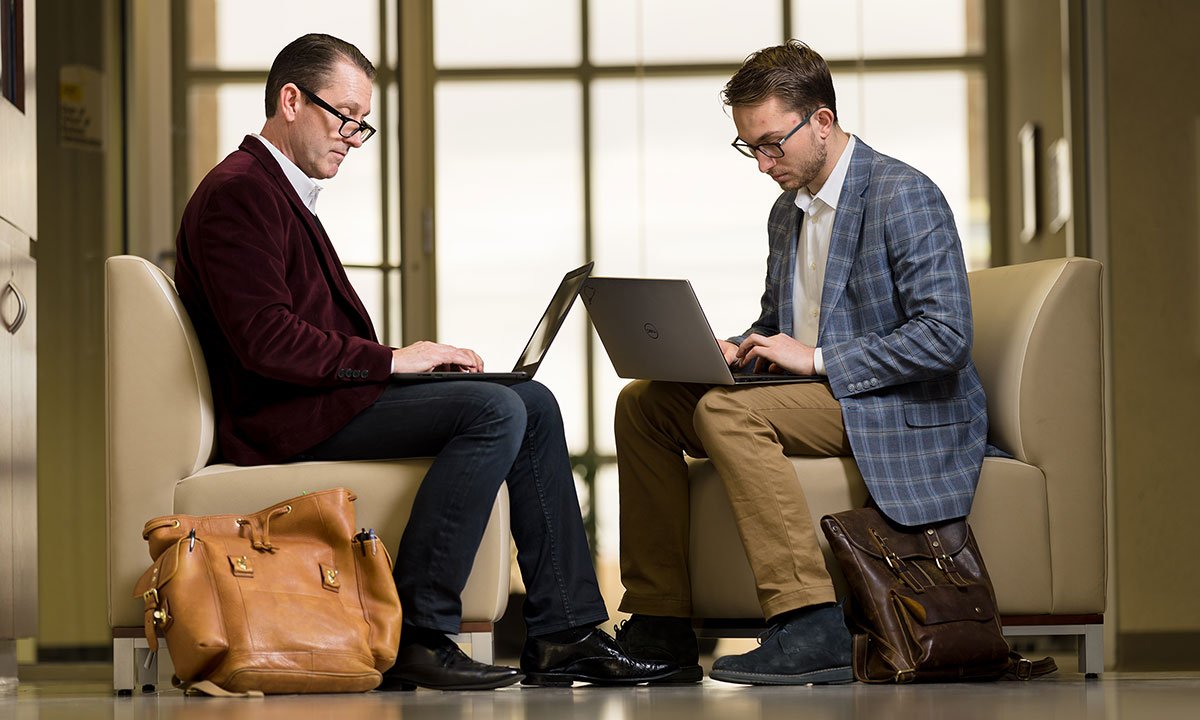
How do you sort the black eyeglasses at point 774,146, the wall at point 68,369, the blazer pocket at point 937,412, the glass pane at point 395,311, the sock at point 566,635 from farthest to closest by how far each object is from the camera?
the glass pane at point 395,311 < the wall at point 68,369 < the black eyeglasses at point 774,146 < the blazer pocket at point 937,412 < the sock at point 566,635

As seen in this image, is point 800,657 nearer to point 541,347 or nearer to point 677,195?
point 541,347

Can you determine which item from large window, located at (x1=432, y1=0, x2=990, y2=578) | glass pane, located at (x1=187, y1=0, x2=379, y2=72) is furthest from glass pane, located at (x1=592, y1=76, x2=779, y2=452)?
glass pane, located at (x1=187, y1=0, x2=379, y2=72)

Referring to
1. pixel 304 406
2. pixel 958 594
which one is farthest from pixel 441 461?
pixel 958 594

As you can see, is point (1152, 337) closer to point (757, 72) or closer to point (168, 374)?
point (757, 72)

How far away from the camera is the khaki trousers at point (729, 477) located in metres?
2.29

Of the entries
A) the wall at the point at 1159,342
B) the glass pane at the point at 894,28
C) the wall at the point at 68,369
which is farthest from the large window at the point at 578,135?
the wall at the point at 1159,342

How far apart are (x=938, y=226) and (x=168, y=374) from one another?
133cm

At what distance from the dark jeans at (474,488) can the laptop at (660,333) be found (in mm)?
209

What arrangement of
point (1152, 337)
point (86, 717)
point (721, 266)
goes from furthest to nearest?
point (721, 266) → point (1152, 337) → point (86, 717)

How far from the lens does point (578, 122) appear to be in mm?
4465

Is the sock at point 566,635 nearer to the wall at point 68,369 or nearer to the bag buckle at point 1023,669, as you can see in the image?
the bag buckle at point 1023,669

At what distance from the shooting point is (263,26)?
14.5 feet

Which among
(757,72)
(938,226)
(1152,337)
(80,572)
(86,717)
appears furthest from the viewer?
(80,572)

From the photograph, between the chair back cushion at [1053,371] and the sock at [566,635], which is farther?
the chair back cushion at [1053,371]
